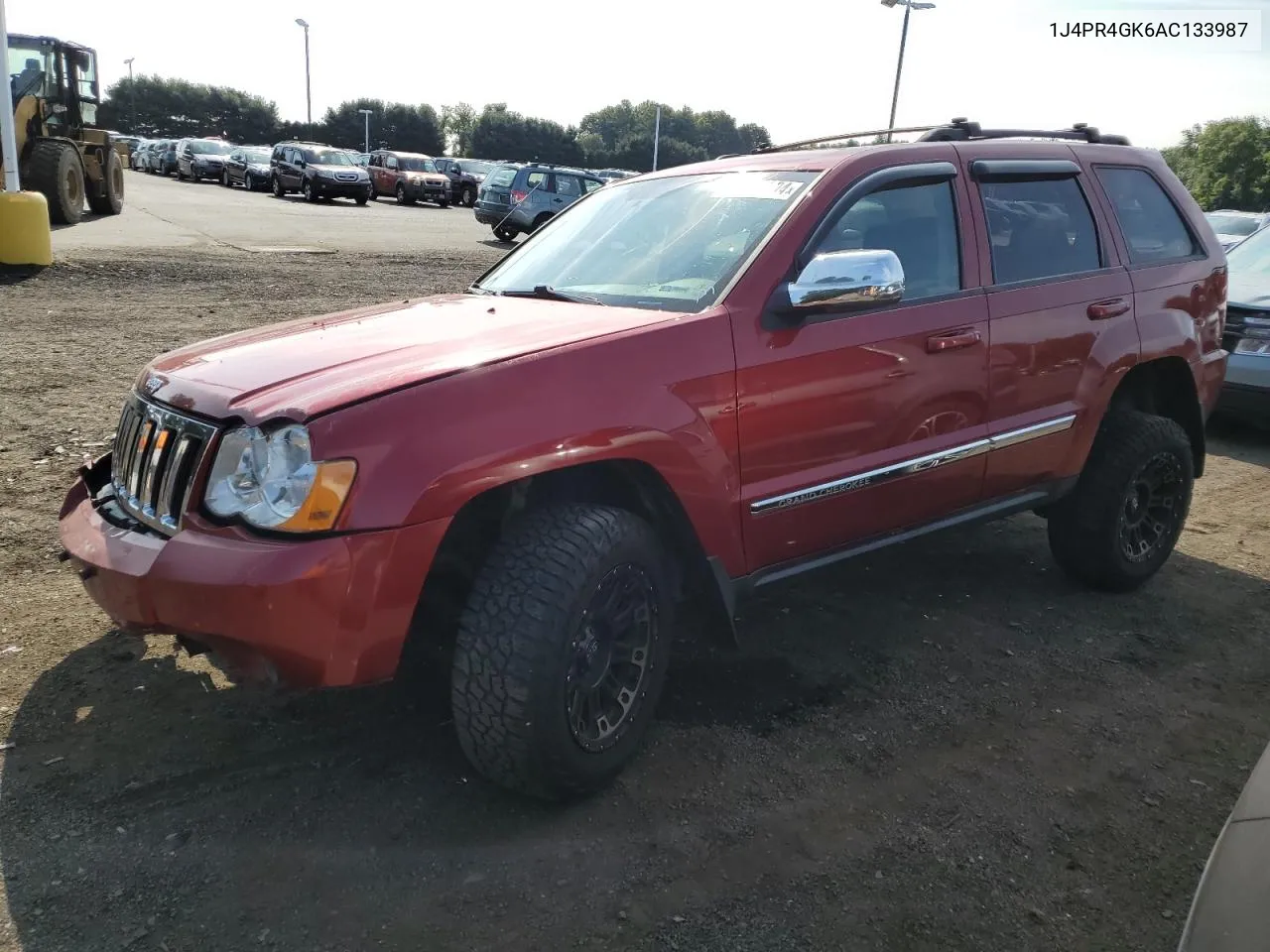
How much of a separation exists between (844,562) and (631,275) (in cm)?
124

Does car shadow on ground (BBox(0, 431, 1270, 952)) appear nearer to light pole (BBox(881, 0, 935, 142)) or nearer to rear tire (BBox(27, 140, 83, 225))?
rear tire (BBox(27, 140, 83, 225))

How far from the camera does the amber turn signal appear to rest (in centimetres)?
244

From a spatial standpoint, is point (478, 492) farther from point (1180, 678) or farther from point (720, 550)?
point (1180, 678)

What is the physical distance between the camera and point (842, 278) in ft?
10.1

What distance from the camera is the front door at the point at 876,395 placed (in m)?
3.17

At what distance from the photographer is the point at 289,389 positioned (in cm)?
264

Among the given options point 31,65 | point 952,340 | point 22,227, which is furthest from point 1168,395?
point 31,65

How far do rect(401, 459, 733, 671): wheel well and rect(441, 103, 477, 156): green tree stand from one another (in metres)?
80.9

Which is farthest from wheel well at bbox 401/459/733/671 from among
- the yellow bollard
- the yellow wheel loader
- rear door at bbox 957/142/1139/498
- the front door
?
the yellow wheel loader

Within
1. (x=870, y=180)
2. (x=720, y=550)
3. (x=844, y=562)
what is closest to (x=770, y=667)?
(x=844, y=562)

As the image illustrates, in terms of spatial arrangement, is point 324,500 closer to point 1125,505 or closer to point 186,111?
point 1125,505

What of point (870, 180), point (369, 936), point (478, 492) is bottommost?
point (369, 936)

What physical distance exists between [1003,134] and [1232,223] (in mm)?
15130

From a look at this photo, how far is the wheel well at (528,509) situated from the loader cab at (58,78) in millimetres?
15593
